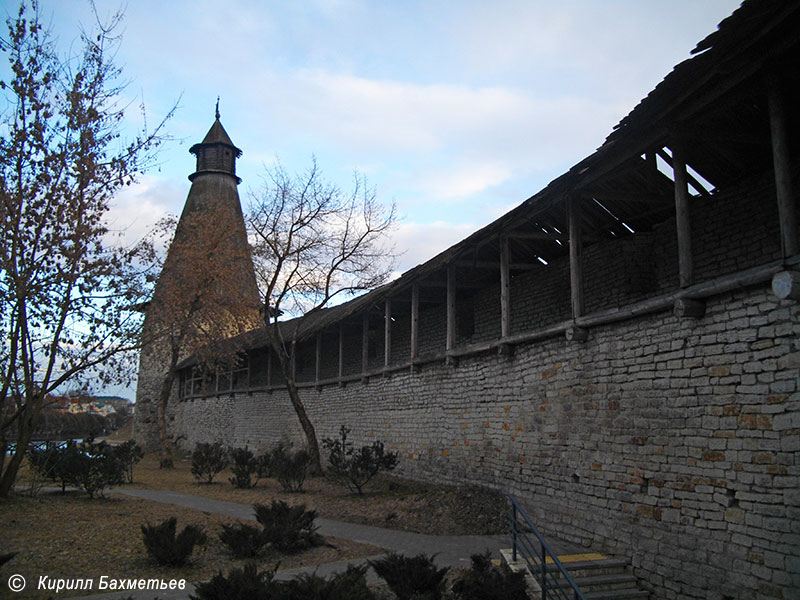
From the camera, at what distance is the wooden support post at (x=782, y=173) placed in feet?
19.3

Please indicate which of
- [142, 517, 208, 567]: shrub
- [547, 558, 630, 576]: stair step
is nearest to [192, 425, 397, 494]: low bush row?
[142, 517, 208, 567]: shrub

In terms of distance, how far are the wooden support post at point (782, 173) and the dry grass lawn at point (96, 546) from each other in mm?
6263

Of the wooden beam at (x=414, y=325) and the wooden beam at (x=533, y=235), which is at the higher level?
the wooden beam at (x=533, y=235)

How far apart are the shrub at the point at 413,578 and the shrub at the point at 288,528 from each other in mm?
2320

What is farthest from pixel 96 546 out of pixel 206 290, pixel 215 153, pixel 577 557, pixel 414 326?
pixel 215 153

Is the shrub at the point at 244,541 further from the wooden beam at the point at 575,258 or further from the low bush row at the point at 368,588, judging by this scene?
the wooden beam at the point at 575,258

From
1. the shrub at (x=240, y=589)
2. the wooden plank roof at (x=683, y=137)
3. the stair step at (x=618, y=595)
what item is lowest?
the stair step at (x=618, y=595)

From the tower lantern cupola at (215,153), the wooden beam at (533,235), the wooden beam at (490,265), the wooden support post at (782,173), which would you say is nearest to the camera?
the wooden support post at (782,173)

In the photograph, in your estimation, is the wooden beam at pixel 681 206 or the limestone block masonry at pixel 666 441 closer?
the limestone block masonry at pixel 666 441

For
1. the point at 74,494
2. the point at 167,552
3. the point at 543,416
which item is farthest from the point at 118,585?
the point at 74,494

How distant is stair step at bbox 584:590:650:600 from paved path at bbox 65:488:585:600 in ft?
3.93

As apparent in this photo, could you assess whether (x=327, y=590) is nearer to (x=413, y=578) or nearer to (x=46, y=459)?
(x=413, y=578)

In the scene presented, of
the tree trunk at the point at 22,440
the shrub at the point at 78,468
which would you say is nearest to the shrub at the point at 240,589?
the tree trunk at the point at 22,440

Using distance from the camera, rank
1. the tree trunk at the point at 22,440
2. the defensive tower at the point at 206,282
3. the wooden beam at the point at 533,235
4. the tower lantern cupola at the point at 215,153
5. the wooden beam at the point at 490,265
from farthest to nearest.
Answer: the tower lantern cupola at the point at 215,153, the defensive tower at the point at 206,282, the wooden beam at the point at 490,265, the wooden beam at the point at 533,235, the tree trunk at the point at 22,440
